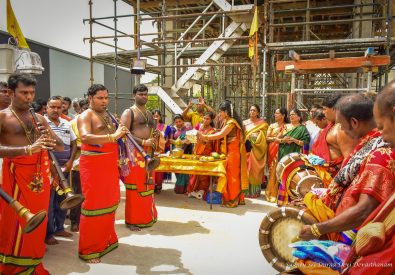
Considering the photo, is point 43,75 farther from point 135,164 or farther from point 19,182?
point 19,182

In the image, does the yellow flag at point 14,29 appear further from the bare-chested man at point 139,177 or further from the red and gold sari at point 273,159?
the red and gold sari at point 273,159

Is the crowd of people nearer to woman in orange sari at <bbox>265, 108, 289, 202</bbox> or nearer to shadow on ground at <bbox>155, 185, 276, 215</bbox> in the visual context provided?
woman in orange sari at <bbox>265, 108, 289, 202</bbox>

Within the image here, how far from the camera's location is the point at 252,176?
6.39 m

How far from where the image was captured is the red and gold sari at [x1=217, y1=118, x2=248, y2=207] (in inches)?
219

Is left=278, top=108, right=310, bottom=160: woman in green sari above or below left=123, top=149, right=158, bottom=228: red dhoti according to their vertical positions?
above

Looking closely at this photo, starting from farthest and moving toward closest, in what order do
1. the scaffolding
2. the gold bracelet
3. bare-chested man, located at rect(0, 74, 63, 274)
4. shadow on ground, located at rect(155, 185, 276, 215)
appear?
the scaffolding
shadow on ground, located at rect(155, 185, 276, 215)
bare-chested man, located at rect(0, 74, 63, 274)
the gold bracelet

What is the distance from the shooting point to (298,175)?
321 centimetres

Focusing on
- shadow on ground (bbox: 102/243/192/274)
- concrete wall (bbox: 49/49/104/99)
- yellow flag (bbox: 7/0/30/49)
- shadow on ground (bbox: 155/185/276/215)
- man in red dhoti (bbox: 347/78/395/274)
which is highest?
concrete wall (bbox: 49/49/104/99)

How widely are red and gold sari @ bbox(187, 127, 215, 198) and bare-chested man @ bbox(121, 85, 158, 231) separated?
5.47 ft

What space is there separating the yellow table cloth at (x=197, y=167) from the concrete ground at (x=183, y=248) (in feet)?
2.08

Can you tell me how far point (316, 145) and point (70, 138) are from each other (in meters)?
3.10

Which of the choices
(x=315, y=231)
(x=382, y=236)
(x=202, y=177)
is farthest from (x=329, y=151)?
(x=202, y=177)

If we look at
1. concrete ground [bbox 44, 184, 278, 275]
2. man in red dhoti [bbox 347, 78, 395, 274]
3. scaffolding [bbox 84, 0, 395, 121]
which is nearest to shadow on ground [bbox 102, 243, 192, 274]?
concrete ground [bbox 44, 184, 278, 275]

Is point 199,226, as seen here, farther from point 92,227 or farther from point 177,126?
point 177,126
